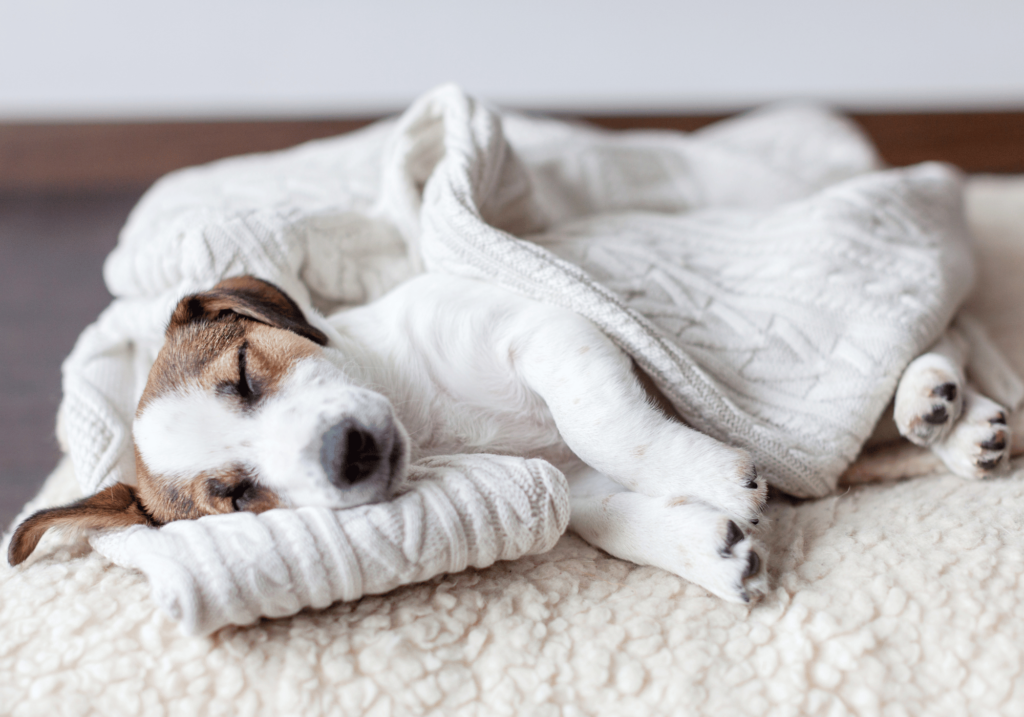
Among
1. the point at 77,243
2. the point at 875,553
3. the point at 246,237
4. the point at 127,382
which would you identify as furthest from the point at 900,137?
the point at 77,243

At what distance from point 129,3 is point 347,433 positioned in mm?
3227

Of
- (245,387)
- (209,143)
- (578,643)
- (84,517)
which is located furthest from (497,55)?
(578,643)

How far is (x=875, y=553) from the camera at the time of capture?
41.9 inches

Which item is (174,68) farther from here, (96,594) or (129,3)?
(96,594)

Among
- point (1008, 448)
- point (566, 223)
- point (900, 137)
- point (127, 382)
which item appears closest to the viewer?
point (1008, 448)

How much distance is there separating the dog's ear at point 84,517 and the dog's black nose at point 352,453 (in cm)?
37

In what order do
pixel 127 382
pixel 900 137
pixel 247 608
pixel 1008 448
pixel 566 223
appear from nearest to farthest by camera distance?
pixel 247 608, pixel 1008 448, pixel 127 382, pixel 566 223, pixel 900 137

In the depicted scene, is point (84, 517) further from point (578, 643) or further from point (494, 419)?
point (578, 643)

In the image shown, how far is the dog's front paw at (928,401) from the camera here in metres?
1.30

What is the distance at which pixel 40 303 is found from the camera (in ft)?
9.37

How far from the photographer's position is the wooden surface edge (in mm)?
3193

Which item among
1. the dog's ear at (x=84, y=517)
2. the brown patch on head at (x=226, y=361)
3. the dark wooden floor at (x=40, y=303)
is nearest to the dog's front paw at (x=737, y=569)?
the brown patch on head at (x=226, y=361)

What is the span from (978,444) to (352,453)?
1.11 metres

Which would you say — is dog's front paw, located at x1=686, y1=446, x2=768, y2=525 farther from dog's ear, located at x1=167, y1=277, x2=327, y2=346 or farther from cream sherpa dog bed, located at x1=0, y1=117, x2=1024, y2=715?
dog's ear, located at x1=167, y1=277, x2=327, y2=346
